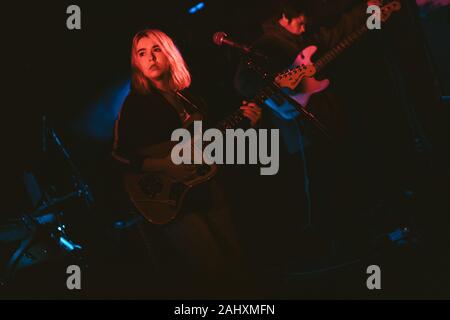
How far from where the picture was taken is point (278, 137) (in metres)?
3.29

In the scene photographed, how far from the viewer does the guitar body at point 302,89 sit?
3135 mm

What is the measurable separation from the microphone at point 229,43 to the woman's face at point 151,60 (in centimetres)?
41

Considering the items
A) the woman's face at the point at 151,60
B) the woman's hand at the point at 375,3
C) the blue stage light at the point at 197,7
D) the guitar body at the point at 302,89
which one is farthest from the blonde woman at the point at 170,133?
the woman's hand at the point at 375,3

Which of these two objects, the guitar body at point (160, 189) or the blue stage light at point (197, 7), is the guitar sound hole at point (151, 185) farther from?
the blue stage light at point (197, 7)

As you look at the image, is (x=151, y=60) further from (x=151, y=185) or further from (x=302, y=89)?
(x=302, y=89)

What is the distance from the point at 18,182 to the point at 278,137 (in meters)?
2.10

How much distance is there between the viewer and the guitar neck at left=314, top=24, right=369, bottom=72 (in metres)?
3.12

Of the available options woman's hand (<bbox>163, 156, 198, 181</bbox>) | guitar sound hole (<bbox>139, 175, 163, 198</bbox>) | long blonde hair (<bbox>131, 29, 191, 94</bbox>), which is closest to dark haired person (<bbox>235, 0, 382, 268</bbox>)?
long blonde hair (<bbox>131, 29, 191, 94</bbox>)

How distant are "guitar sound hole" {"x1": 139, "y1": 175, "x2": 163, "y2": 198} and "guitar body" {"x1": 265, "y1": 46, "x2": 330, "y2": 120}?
94 centimetres

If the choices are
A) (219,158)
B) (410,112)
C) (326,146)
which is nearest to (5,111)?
(219,158)

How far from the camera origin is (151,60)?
11.0 ft

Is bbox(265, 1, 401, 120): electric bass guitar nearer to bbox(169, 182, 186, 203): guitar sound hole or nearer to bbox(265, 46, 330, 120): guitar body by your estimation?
bbox(265, 46, 330, 120): guitar body

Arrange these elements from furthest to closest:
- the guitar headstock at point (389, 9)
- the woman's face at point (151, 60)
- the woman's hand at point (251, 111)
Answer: the woman's face at point (151, 60)
the woman's hand at point (251, 111)
the guitar headstock at point (389, 9)

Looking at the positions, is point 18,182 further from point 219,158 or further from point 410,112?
point 410,112
